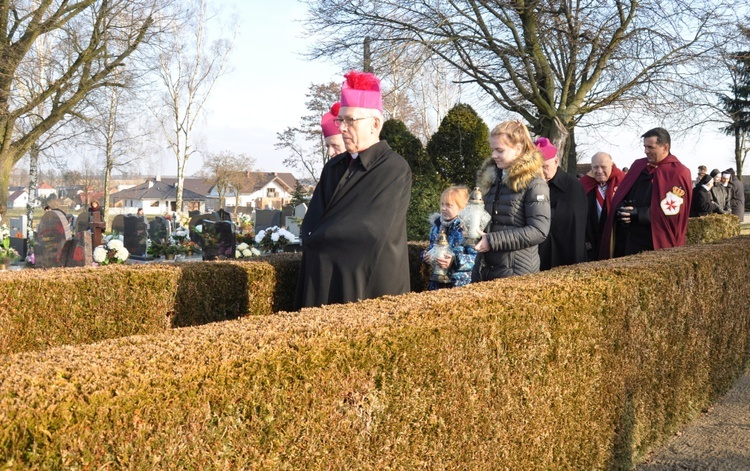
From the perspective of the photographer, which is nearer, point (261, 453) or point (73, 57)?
point (261, 453)

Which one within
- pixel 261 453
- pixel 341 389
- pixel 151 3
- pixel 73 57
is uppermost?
pixel 151 3

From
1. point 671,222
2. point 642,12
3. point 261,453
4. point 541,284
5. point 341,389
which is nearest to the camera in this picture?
point 261,453

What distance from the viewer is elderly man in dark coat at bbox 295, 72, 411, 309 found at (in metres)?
3.85

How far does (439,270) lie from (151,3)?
21974 mm

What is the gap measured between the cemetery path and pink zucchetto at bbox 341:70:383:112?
112 inches

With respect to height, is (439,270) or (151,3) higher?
(151,3)

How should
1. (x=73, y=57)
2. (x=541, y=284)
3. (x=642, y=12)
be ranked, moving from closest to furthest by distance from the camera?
(x=541, y=284) → (x=642, y=12) → (x=73, y=57)

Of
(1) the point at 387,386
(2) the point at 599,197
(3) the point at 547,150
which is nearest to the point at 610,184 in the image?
(2) the point at 599,197

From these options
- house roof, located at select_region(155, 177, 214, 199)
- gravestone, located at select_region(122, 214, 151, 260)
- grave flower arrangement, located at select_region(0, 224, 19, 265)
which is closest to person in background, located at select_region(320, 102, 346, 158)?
grave flower arrangement, located at select_region(0, 224, 19, 265)

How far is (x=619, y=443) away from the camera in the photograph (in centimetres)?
425

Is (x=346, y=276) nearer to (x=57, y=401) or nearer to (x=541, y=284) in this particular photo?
(x=541, y=284)

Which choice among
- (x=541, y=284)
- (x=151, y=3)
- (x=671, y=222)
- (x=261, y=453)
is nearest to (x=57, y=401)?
(x=261, y=453)

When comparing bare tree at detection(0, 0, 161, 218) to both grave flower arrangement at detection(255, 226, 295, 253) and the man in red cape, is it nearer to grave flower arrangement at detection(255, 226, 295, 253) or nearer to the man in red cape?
grave flower arrangement at detection(255, 226, 295, 253)

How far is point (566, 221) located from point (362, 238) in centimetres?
302
